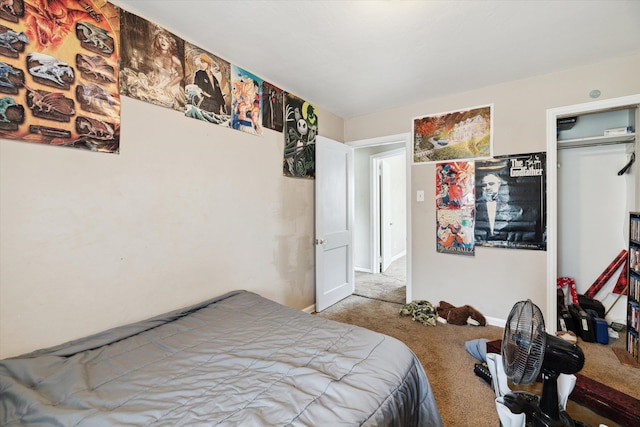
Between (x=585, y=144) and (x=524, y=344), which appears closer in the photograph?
(x=524, y=344)

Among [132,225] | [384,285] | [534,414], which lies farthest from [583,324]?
[132,225]

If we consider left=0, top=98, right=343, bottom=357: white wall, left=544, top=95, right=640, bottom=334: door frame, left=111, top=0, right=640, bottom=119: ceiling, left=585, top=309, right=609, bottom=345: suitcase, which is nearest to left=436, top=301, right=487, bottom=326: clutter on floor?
left=544, top=95, right=640, bottom=334: door frame

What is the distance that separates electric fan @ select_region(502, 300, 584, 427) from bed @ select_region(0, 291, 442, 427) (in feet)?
1.27

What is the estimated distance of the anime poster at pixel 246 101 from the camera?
2229 mm

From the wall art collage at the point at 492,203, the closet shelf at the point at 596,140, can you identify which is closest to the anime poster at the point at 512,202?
the wall art collage at the point at 492,203

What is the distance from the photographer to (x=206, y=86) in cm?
202

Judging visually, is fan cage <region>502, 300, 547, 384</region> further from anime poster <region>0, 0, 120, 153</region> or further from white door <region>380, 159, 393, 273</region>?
white door <region>380, 159, 393, 273</region>

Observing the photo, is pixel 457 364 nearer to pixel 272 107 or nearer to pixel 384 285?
pixel 384 285

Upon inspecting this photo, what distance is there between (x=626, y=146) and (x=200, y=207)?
398 centimetres

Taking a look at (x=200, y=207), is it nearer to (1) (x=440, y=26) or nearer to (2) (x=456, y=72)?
(1) (x=440, y=26)

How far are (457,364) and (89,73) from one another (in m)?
3.16

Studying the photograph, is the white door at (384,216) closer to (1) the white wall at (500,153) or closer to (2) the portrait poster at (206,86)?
(1) the white wall at (500,153)

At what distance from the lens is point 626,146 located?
254 centimetres

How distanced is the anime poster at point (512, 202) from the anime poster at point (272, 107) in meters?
2.17
